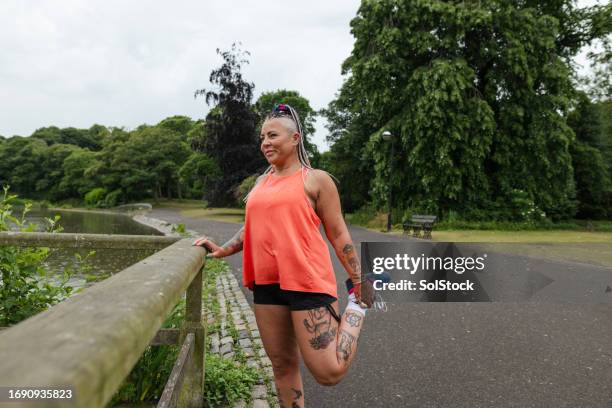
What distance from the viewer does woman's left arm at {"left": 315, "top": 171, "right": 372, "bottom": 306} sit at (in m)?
2.12

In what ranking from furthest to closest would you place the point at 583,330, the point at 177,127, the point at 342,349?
the point at 177,127 < the point at 583,330 < the point at 342,349

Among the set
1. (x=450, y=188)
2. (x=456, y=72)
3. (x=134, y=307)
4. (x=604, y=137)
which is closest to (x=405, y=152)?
(x=450, y=188)

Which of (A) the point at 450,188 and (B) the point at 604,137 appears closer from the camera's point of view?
(A) the point at 450,188

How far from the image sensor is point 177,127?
221 ft

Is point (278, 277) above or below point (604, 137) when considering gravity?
below

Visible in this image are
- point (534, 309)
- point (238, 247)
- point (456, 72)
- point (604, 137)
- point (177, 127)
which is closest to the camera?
point (238, 247)

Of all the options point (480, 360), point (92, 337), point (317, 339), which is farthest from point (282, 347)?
point (480, 360)

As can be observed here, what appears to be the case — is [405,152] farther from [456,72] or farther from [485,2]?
[485,2]

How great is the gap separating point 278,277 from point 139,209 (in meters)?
36.8

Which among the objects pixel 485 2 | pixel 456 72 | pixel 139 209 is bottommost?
pixel 139 209

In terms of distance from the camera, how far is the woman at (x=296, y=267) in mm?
2012

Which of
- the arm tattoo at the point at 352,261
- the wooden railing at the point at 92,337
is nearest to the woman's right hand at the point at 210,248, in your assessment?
the arm tattoo at the point at 352,261

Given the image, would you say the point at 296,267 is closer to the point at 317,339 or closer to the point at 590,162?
the point at 317,339

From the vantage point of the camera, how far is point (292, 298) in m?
2.02
